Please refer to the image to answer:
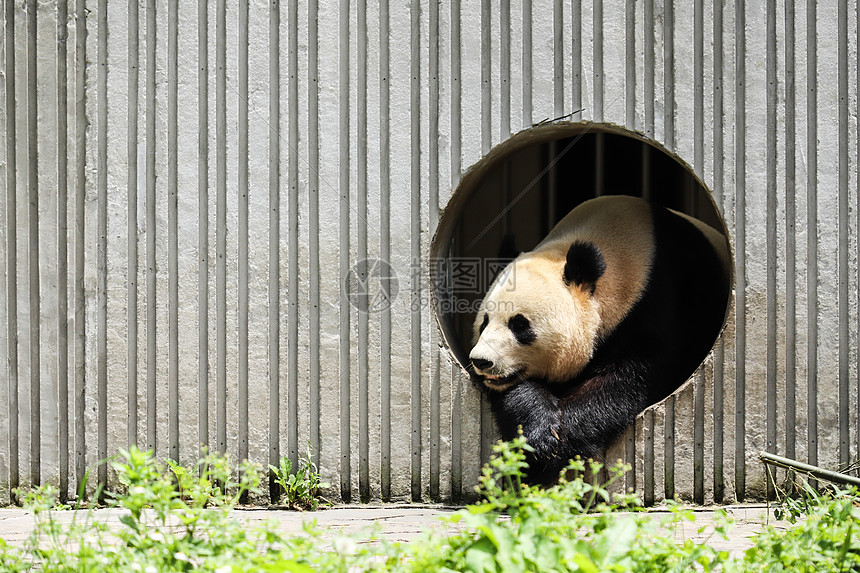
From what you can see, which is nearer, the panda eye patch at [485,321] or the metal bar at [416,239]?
the metal bar at [416,239]

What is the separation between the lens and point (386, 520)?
11.7 feet

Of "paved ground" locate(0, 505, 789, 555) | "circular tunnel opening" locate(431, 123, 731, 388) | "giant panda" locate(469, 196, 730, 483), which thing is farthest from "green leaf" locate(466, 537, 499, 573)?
"circular tunnel opening" locate(431, 123, 731, 388)

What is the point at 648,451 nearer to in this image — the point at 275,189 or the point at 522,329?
the point at 522,329

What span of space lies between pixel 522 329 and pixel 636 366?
62cm

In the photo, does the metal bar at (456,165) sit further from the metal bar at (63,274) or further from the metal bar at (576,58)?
the metal bar at (63,274)

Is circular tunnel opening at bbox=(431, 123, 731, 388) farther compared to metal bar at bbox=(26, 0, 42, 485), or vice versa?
circular tunnel opening at bbox=(431, 123, 731, 388)

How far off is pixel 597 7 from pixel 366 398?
232 cm

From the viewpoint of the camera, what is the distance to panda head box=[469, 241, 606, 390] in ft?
13.0

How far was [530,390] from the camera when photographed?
3.95 meters

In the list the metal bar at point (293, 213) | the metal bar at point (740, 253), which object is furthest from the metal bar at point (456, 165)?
the metal bar at point (740, 253)

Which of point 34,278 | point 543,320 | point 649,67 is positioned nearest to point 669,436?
point 543,320

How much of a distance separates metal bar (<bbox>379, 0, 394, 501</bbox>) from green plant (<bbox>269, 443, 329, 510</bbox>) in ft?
1.11

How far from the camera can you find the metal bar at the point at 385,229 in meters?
3.98

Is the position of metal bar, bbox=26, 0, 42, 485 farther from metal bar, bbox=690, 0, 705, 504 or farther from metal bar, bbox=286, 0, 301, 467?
metal bar, bbox=690, 0, 705, 504
